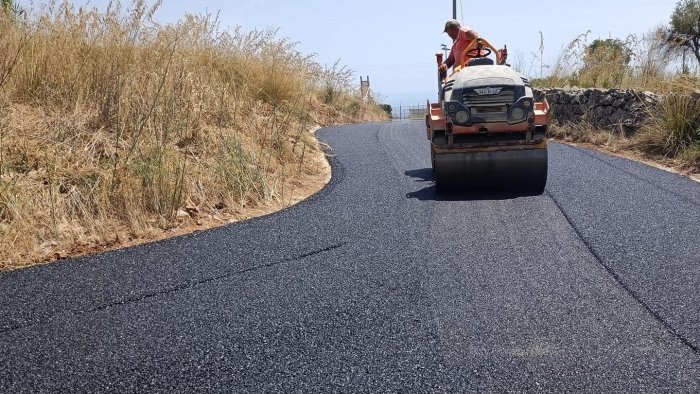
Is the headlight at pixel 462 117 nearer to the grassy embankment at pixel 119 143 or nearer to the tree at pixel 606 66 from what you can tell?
the grassy embankment at pixel 119 143

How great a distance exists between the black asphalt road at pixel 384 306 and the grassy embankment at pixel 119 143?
29.2 inches

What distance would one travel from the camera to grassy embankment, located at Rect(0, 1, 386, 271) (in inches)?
244

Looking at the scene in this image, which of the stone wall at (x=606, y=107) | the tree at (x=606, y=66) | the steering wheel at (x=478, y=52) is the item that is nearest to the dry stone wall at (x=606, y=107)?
the stone wall at (x=606, y=107)

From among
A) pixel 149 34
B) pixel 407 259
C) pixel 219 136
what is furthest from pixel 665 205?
pixel 149 34

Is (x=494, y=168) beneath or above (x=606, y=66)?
beneath

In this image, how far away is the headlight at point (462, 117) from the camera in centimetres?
727

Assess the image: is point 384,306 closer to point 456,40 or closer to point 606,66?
point 456,40

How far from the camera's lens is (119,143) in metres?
7.33

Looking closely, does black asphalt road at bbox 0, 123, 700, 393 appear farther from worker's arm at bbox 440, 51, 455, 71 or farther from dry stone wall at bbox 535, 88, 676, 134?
dry stone wall at bbox 535, 88, 676, 134

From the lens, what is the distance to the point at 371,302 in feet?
14.3

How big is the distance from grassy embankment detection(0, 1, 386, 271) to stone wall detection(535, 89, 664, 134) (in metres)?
5.29

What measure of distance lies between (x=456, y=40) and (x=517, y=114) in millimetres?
1811

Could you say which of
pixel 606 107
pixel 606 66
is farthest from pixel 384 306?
pixel 606 66

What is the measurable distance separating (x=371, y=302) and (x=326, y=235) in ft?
5.77
